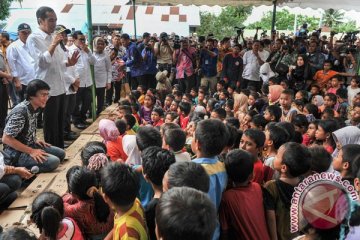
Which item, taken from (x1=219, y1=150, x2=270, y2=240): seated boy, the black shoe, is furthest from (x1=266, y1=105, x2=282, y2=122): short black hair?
the black shoe

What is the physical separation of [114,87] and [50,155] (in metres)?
4.11

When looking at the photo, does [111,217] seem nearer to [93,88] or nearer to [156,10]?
[93,88]

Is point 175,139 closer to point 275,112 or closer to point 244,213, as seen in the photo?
point 244,213

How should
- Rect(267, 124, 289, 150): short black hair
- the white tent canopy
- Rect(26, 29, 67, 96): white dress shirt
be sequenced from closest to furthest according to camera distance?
1. Rect(267, 124, 289, 150): short black hair
2. Rect(26, 29, 67, 96): white dress shirt
3. the white tent canopy

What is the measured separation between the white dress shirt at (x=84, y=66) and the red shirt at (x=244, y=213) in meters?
4.15

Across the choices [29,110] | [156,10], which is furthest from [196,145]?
[156,10]

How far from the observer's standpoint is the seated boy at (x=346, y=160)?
7.61 feet

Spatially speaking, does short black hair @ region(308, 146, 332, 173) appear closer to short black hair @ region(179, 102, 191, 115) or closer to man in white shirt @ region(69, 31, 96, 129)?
short black hair @ region(179, 102, 191, 115)

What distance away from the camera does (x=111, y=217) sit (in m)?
2.14

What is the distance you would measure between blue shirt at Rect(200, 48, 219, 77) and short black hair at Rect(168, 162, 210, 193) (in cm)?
643

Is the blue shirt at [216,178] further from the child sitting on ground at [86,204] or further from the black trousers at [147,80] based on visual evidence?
the black trousers at [147,80]

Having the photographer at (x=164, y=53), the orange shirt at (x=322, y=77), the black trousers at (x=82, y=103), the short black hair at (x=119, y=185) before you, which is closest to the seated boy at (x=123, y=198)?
the short black hair at (x=119, y=185)

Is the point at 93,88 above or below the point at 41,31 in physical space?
below

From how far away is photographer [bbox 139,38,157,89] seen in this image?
7575 mm
